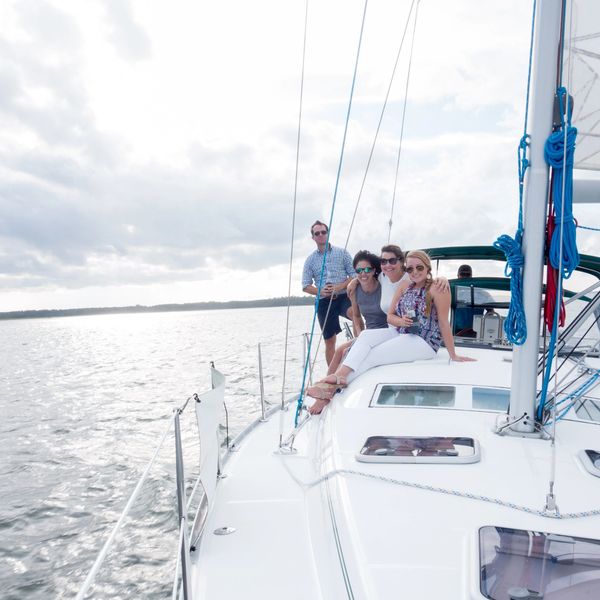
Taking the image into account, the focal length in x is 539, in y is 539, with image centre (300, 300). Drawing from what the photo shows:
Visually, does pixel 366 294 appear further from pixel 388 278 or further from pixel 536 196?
pixel 536 196

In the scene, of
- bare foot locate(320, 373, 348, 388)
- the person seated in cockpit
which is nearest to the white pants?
bare foot locate(320, 373, 348, 388)

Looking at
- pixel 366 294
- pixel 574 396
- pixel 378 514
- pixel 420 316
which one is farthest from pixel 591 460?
pixel 366 294

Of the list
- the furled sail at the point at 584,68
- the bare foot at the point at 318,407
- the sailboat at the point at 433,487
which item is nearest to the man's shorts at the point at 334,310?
the bare foot at the point at 318,407

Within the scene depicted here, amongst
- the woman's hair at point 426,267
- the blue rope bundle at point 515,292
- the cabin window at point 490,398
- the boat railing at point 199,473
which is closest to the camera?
the boat railing at point 199,473

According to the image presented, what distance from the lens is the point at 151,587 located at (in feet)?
13.1

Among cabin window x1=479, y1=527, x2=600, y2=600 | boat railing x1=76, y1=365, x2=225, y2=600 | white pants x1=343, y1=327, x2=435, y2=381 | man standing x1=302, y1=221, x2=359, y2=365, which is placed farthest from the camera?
man standing x1=302, y1=221, x2=359, y2=365

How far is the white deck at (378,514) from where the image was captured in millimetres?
1791

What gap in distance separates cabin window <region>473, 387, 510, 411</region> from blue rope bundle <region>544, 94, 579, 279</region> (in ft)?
3.40

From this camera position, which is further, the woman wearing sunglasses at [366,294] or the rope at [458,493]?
the woman wearing sunglasses at [366,294]

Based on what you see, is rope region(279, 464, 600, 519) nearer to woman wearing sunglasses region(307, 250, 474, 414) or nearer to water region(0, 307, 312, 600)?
woman wearing sunglasses region(307, 250, 474, 414)

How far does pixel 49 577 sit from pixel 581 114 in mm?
5076

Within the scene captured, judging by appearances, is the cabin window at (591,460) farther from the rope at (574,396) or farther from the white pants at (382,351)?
the white pants at (382,351)

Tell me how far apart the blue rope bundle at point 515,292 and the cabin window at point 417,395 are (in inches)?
32.5

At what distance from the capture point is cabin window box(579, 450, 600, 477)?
2.42 m
